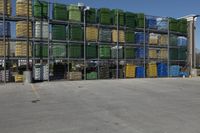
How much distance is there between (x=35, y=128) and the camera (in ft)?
28.2

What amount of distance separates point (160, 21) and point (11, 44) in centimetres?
1675

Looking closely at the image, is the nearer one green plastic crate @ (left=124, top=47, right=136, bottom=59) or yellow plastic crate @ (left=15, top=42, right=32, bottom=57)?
yellow plastic crate @ (left=15, top=42, right=32, bottom=57)

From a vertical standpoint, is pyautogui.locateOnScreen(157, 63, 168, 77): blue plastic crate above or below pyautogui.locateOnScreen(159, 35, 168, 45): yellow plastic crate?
below

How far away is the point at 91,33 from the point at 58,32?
336 cm

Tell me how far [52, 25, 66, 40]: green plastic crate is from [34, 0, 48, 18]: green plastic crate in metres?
1.32

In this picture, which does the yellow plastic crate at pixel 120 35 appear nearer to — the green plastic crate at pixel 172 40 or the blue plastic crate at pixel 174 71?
the green plastic crate at pixel 172 40

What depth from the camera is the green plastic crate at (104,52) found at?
3022cm

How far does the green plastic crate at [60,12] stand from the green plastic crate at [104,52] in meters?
4.47

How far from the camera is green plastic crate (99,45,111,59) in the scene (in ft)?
99.1

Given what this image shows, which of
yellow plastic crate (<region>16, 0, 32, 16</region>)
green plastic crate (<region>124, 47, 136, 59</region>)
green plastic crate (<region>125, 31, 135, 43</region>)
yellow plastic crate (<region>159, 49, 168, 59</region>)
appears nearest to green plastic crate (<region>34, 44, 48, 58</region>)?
yellow plastic crate (<region>16, 0, 32, 16</region>)

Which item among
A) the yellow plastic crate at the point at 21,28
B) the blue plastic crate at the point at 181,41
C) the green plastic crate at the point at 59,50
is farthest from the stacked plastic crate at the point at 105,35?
the blue plastic crate at the point at 181,41

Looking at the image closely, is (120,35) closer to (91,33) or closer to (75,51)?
(91,33)

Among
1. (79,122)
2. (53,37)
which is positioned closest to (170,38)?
(53,37)

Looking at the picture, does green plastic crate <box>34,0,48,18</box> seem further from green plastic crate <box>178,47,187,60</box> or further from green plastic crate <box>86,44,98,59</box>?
green plastic crate <box>178,47,187,60</box>
